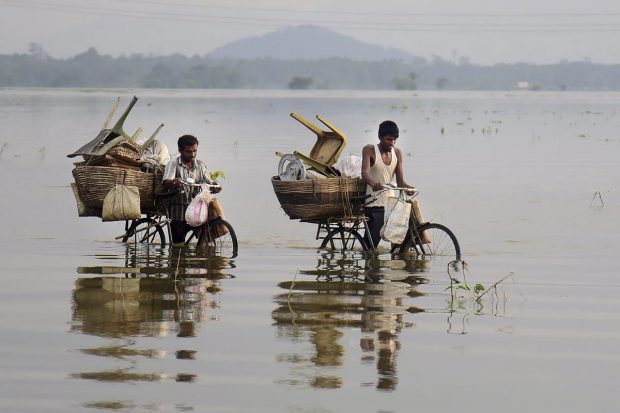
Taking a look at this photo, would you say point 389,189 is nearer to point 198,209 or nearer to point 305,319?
point 198,209

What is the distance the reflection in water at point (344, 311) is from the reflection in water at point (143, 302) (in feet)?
2.41

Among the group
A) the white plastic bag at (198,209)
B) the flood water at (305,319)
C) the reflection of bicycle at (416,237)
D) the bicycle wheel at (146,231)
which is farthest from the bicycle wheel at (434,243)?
the bicycle wheel at (146,231)

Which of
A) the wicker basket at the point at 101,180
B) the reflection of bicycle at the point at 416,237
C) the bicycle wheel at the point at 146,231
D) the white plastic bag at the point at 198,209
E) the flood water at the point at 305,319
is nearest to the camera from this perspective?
the flood water at the point at 305,319

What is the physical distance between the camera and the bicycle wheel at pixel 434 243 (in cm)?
1391

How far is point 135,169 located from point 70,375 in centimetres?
646

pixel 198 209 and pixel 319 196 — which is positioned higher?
pixel 319 196

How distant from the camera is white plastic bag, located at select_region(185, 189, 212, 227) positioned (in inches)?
551

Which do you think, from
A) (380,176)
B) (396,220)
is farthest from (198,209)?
(396,220)

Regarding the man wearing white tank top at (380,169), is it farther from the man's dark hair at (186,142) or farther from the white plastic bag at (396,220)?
the man's dark hair at (186,142)

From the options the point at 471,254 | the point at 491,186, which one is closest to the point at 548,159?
the point at 491,186

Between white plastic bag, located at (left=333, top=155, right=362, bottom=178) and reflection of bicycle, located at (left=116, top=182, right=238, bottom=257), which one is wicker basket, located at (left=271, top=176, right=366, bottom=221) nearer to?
white plastic bag, located at (left=333, top=155, right=362, bottom=178)

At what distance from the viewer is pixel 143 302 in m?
11.2

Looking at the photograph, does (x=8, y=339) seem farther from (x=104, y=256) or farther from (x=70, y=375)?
(x=104, y=256)

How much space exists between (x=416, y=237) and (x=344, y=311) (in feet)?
10.8
